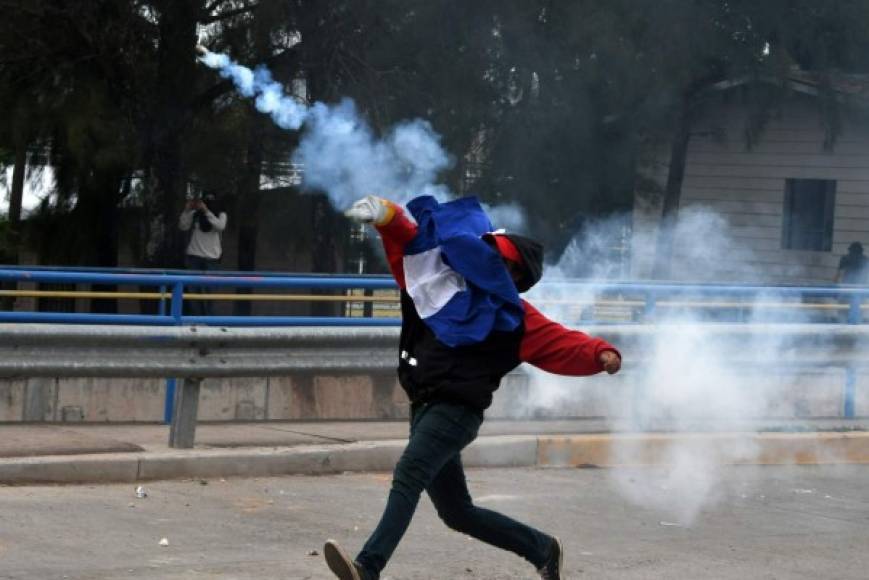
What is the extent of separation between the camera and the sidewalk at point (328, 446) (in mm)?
8750

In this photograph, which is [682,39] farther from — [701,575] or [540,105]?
[701,575]

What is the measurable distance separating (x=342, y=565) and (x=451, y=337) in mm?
952

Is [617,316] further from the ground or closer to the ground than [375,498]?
further from the ground

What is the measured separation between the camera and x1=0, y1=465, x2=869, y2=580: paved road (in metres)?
7.01

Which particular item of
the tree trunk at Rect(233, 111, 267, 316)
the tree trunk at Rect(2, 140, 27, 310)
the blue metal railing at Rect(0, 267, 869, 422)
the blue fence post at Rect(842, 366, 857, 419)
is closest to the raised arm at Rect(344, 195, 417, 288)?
the blue metal railing at Rect(0, 267, 869, 422)

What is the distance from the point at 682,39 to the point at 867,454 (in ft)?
42.7

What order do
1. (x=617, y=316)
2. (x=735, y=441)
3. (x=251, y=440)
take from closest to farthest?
(x=251, y=440) < (x=735, y=441) < (x=617, y=316)

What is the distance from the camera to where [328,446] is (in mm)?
9734

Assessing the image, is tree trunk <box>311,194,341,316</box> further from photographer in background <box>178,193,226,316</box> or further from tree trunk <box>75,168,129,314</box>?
photographer in background <box>178,193,226,316</box>

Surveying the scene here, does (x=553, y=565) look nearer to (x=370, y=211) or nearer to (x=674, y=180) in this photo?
(x=370, y=211)

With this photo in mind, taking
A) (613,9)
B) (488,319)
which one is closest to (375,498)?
(488,319)

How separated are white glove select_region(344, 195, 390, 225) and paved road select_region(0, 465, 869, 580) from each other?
71.9 inches

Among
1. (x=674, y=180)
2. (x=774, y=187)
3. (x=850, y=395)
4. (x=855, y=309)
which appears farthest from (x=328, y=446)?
(x=774, y=187)

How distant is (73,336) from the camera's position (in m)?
9.13
